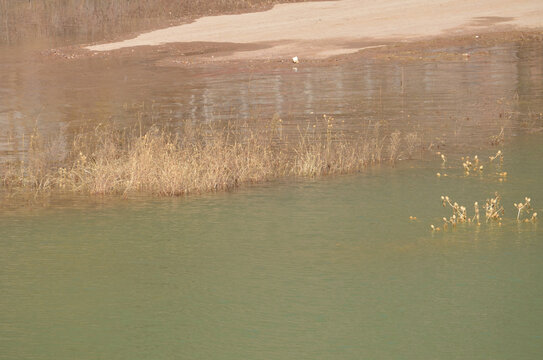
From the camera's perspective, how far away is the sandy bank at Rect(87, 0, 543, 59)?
32094 millimetres

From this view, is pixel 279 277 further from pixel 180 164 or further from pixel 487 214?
pixel 180 164

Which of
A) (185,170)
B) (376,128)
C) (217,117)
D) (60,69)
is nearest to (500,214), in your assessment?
(185,170)

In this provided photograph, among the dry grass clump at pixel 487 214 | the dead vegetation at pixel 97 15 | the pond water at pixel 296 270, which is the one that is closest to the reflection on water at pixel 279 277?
the pond water at pixel 296 270

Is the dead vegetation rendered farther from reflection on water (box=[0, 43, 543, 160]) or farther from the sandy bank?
reflection on water (box=[0, 43, 543, 160])

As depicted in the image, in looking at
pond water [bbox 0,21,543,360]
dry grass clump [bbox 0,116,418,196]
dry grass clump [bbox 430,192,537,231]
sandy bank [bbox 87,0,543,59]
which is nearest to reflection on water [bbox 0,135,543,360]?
pond water [bbox 0,21,543,360]

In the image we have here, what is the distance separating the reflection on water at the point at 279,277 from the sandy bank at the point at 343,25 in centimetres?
1795

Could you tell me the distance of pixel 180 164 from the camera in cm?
1329

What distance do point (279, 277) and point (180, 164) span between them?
13.5 ft

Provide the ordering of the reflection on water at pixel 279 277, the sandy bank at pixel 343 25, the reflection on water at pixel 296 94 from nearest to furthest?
the reflection on water at pixel 279 277 < the reflection on water at pixel 296 94 < the sandy bank at pixel 343 25

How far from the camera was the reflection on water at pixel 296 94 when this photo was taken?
19.2 m

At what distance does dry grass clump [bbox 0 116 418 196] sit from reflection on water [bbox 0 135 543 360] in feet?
1.63

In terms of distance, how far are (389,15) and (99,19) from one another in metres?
17.9

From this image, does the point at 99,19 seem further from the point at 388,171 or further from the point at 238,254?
the point at 238,254

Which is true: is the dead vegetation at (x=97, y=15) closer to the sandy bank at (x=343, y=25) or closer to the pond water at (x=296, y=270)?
the sandy bank at (x=343, y=25)
